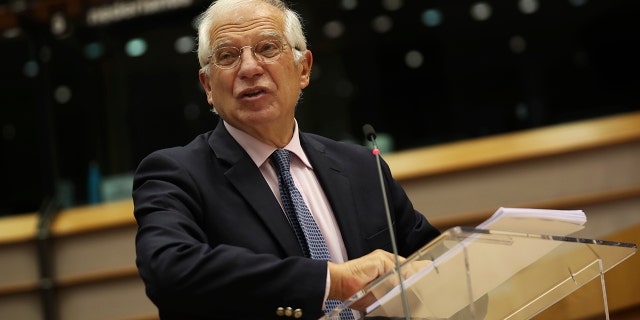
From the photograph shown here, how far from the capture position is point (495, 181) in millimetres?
3707

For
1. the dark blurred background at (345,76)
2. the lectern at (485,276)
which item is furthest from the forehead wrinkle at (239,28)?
the dark blurred background at (345,76)

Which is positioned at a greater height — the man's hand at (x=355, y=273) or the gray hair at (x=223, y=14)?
the gray hair at (x=223, y=14)

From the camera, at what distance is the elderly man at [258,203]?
1.53 meters

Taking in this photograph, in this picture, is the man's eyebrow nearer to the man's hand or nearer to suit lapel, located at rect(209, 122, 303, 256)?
suit lapel, located at rect(209, 122, 303, 256)

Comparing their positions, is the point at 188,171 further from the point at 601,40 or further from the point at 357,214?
the point at 601,40

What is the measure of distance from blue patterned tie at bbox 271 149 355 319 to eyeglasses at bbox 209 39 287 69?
26 centimetres

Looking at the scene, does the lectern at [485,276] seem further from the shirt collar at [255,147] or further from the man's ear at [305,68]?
the man's ear at [305,68]

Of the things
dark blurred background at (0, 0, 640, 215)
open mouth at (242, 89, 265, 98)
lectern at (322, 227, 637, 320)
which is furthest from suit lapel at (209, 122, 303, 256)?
dark blurred background at (0, 0, 640, 215)

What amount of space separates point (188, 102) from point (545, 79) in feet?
6.50

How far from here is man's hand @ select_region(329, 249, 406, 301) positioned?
153 centimetres

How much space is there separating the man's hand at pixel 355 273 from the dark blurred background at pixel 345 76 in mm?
3000

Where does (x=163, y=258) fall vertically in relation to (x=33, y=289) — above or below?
above

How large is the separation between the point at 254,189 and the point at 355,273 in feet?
1.18

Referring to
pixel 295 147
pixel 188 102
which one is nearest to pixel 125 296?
pixel 188 102
